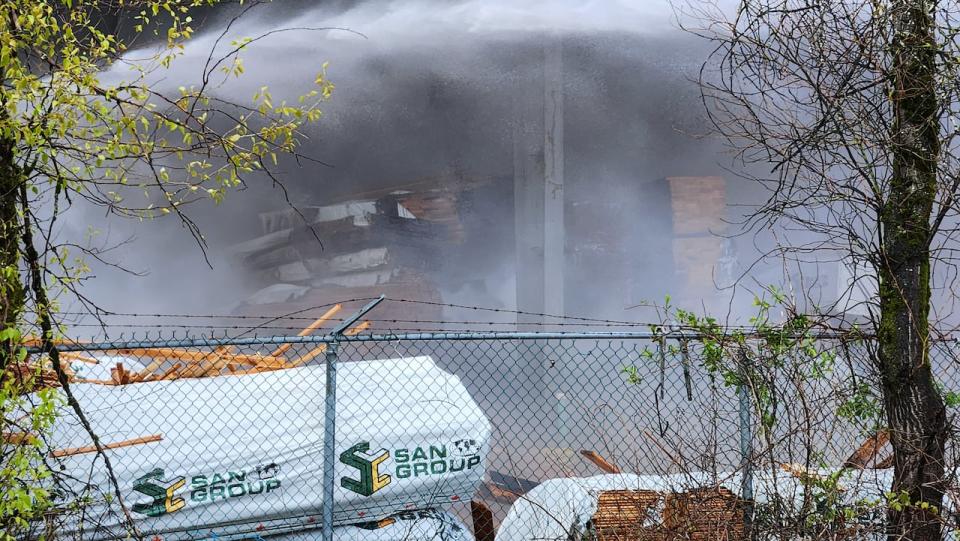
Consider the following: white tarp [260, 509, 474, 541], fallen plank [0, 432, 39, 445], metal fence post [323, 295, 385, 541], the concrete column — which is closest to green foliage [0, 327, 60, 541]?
fallen plank [0, 432, 39, 445]

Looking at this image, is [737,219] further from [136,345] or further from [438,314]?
[136,345]

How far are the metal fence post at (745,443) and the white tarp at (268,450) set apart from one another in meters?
1.45

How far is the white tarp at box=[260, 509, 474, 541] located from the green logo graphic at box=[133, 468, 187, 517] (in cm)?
49

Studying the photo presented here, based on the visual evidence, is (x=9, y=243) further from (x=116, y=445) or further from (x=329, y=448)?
(x=329, y=448)

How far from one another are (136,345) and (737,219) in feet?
29.2

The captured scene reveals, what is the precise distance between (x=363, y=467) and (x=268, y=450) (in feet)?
1.70

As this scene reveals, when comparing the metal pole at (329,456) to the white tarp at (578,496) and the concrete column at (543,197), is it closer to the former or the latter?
the white tarp at (578,496)

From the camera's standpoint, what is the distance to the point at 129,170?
129 inches

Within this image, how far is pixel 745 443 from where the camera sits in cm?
413

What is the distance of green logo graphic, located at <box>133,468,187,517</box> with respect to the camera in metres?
4.24

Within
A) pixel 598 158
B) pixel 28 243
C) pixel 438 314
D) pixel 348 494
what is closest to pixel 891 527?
pixel 348 494

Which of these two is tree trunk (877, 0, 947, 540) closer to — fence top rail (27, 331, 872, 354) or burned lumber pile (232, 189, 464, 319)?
fence top rail (27, 331, 872, 354)

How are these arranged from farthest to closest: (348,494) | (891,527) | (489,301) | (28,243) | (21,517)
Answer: (489,301), (348,494), (891,527), (28,243), (21,517)

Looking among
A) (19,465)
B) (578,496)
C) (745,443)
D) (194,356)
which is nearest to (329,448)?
(578,496)
